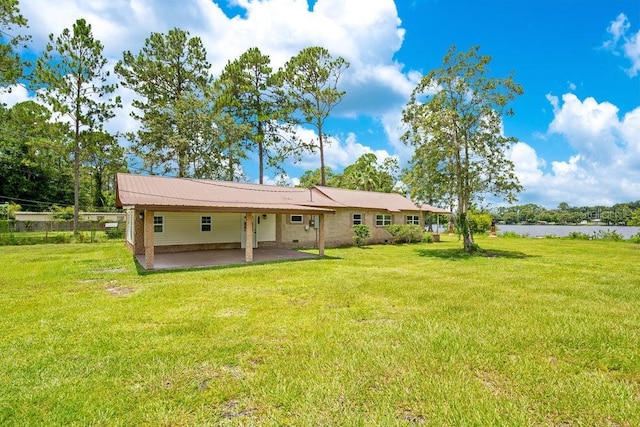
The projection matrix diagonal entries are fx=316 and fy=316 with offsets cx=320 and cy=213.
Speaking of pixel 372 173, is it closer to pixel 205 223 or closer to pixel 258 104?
pixel 258 104

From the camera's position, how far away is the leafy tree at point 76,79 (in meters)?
21.1

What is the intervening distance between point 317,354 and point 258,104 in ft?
91.4

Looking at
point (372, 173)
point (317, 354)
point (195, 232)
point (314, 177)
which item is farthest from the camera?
point (314, 177)

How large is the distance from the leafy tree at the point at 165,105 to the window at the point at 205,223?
13390 millimetres

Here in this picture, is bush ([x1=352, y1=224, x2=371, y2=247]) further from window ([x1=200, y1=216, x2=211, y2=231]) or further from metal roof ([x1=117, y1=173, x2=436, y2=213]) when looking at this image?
window ([x1=200, y1=216, x2=211, y2=231])

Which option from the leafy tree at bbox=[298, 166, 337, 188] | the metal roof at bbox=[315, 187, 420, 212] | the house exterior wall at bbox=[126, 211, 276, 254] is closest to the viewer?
the house exterior wall at bbox=[126, 211, 276, 254]

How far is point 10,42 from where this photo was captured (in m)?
12.7

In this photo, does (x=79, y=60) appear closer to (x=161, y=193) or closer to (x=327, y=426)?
(x=161, y=193)

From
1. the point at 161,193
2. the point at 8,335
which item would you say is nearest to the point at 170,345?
the point at 8,335

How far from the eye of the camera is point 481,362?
384 centimetres

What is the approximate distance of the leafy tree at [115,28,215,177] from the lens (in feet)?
86.1

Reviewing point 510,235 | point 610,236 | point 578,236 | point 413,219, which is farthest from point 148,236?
point 610,236

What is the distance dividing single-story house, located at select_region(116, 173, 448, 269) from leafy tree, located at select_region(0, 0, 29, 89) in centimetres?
508

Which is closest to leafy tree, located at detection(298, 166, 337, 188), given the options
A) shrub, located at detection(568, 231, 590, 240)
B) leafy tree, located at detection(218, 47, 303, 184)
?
leafy tree, located at detection(218, 47, 303, 184)
